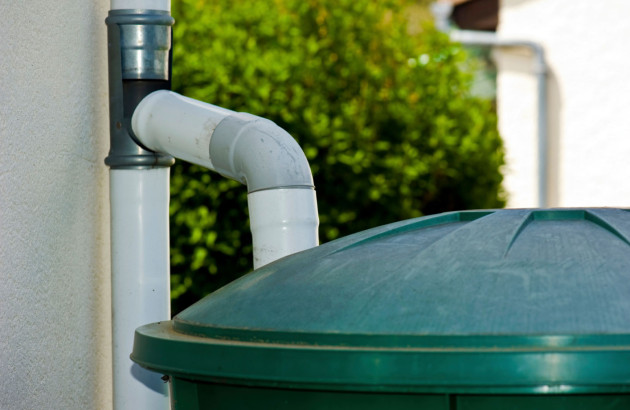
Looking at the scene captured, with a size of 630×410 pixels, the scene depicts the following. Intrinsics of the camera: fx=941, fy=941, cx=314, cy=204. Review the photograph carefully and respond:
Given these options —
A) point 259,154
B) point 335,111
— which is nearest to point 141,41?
point 259,154

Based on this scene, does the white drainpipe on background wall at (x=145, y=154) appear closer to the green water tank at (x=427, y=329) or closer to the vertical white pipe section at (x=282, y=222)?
the vertical white pipe section at (x=282, y=222)

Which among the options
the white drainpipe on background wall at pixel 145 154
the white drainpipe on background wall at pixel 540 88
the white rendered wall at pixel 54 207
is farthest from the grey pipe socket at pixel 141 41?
the white drainpipe on background wall at pixel 540 88

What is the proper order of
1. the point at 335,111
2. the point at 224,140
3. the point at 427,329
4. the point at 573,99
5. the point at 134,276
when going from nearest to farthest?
the point at 427,329 → the point at 224,140 → the point at 134,276 → the point at 335,111 → the point at 573,99

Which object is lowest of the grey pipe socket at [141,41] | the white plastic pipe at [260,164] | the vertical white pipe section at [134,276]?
the vertical white pipe section at [134,276]

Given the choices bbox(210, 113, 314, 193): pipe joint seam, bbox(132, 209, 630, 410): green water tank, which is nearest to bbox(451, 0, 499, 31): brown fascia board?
bbox(210, 113, 314, 193): pipe joint seam

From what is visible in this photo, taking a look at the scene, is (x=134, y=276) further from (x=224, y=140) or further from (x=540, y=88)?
(x=540, y=88)

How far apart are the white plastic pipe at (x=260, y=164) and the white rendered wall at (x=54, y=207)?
10.3 inches

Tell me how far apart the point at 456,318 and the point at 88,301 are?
1.42 metres

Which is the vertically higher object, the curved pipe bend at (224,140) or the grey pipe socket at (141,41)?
the grey pipe socket at (141,41)

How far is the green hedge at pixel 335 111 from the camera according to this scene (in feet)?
18.2

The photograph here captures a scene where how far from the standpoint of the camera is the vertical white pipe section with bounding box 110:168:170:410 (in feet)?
7.97

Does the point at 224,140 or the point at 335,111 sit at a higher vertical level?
the point at 335,111

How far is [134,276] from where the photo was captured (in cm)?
244

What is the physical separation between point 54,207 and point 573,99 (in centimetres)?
789
